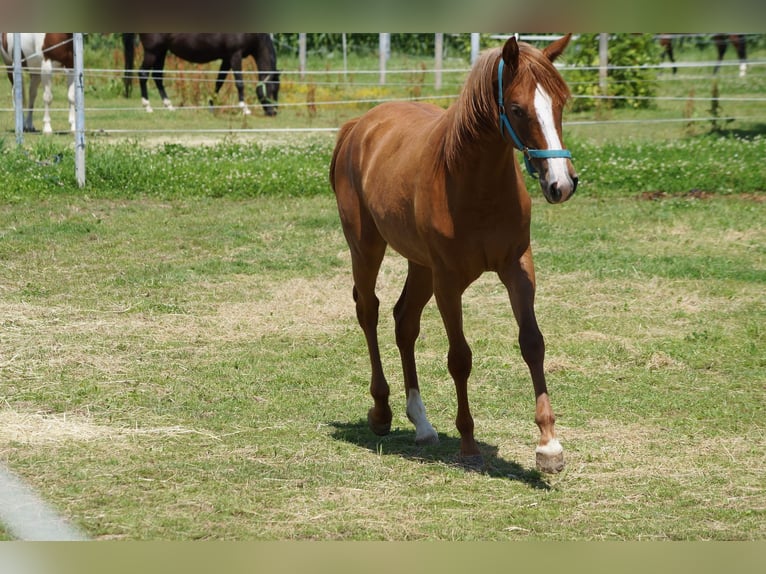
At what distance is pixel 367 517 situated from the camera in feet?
13.2

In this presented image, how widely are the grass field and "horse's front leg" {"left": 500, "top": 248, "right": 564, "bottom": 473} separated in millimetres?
294

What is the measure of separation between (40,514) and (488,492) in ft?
6.21

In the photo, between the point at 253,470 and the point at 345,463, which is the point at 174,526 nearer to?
the point at 253,470

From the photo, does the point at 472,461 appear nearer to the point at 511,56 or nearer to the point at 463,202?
the point at 463,202

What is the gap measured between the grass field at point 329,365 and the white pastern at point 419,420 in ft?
0.36

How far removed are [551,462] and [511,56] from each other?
5.76 ft

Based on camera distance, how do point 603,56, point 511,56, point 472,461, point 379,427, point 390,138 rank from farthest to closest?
point 603,56
point 390,138
point 379,427
point 472,461
point 511,56

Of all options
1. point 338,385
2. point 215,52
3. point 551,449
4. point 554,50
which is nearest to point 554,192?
point 554,50

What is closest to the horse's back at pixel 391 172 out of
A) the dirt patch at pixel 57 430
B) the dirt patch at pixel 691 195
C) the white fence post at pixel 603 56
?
the dirt patch at pixel 57 430

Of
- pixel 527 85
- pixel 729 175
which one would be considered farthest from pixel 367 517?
pixel 729 175

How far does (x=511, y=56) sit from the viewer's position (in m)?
4.04

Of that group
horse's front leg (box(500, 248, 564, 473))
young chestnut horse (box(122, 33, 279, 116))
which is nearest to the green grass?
horse's front leg (box(500, 248, 564, 473))

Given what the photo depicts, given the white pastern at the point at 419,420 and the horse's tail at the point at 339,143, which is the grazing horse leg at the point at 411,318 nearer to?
Answer: the white pastern at the point at 419,420

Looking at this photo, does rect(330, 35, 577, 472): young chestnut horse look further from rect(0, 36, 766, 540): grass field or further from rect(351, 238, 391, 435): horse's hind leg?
rect(0, 36, 766, 540): grass field
